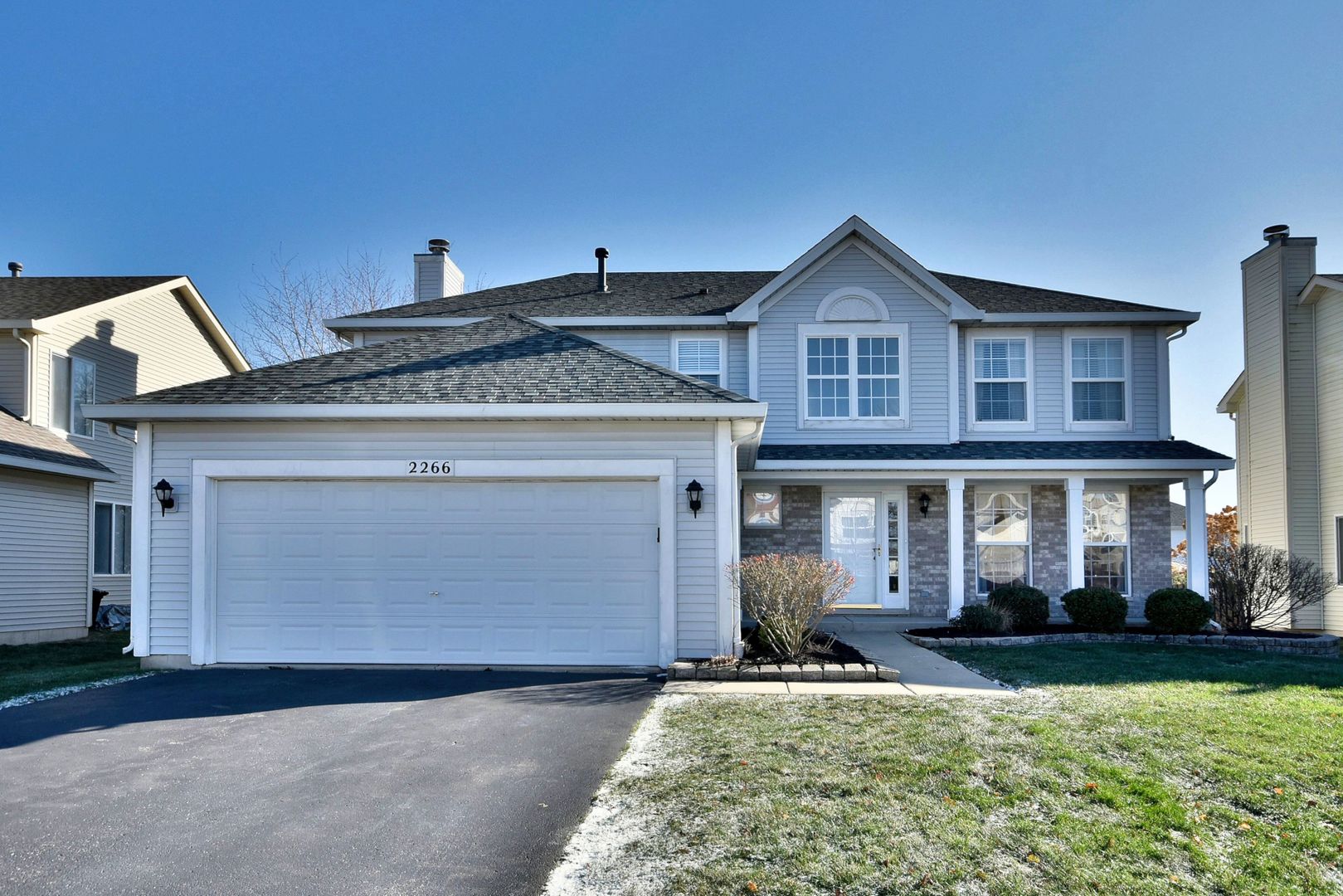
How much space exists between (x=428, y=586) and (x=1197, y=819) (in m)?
7.77

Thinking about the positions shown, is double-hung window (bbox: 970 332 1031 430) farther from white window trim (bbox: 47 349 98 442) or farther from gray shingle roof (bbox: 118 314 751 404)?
white window trim (bbox: 47 349 98 442)

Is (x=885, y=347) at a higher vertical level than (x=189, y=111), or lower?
lower

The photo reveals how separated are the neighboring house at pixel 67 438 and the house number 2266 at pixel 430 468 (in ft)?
18.0

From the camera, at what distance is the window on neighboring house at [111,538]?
16125mm

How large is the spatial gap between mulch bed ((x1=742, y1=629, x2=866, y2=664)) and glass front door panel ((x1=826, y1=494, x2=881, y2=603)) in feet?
12.8

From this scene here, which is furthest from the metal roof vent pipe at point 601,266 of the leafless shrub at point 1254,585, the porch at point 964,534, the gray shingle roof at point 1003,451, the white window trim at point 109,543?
the leafless shrub at point 1254,585

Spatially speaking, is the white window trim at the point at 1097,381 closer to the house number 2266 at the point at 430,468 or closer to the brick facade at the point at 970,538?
the brick facade at the point at 970,538

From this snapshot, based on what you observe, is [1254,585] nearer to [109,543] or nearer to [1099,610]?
[1099,610]

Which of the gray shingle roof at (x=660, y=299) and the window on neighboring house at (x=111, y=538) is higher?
the gray shingle roof at (x=660, y=299)

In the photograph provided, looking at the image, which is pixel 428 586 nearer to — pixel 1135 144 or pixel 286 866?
pixel 286 866

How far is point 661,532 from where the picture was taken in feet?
32.5

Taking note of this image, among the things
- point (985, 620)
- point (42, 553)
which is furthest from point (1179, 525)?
point (42, 553)

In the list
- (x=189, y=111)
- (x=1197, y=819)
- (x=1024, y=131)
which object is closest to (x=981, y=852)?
(x=1197, y=819)

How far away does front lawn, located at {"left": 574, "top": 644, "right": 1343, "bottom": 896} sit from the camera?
4.00 m
